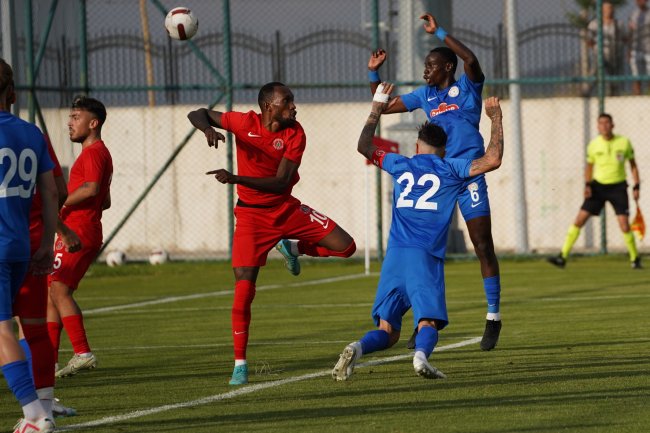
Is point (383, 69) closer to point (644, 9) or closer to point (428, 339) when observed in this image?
point (644, 9)

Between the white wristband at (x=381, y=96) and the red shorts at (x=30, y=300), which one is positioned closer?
the red shorts at (x=30, y=300)

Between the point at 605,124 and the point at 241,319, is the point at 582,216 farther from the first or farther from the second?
the point at 241,319

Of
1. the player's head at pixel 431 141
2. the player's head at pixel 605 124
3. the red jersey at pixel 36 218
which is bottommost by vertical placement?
the red jersey at pixel 36 218

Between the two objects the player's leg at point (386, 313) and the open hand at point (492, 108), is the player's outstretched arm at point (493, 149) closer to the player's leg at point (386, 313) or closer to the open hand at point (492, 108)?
the open hand at point (492, 108)

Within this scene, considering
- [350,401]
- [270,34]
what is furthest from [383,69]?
[350,401]

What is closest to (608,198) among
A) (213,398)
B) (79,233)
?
(79,233)

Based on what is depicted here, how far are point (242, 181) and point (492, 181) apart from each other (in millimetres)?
16297

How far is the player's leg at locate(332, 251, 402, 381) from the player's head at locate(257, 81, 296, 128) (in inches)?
52.9

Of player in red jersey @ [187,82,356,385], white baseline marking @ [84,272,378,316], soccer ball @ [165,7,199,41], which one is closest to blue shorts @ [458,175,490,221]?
player in red jersey @ [187,82,356,385]

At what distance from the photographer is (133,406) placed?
8469 mm

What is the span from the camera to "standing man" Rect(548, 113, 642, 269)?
1998 centimetres

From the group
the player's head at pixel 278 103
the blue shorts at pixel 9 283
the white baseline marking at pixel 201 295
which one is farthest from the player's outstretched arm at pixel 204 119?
the white baseline marking at pixel 201 295

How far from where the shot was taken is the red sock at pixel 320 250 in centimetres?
1067

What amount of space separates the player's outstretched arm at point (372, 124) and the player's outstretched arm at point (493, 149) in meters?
0.77
